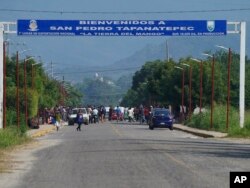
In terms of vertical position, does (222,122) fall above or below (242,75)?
below

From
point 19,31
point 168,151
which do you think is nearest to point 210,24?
point 19,31

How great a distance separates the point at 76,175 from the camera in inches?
861

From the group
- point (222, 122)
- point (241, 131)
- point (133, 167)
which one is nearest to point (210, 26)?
point (222, 122)

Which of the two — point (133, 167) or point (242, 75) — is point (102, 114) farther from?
point (133, 167)

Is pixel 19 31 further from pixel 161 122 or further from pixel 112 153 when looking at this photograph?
pixel 112 153

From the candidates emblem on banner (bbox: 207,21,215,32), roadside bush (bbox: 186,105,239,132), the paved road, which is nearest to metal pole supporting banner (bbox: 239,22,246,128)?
roadside bush (bbox: 186,105,239,132)

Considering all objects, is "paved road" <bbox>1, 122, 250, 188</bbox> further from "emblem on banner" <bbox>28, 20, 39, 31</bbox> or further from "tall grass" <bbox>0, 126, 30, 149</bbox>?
"emblem on banner" <bbox>28, 20, 39, 31</bbox>

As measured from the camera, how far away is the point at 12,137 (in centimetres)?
3953

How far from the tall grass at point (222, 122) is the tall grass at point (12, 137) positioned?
12.5m

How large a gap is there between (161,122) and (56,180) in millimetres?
48421

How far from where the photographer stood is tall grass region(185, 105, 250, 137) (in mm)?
50125

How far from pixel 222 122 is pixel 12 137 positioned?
2475 centimetres

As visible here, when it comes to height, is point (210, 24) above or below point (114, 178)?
above

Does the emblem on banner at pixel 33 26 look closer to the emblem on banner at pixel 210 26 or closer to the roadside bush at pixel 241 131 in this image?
the emblem on banner at pixel 210 26
